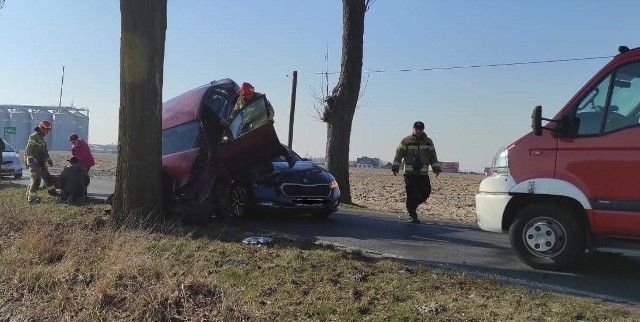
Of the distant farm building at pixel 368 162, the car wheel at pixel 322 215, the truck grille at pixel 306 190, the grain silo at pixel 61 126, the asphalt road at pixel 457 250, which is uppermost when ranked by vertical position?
the grain silo at pixel 61 126

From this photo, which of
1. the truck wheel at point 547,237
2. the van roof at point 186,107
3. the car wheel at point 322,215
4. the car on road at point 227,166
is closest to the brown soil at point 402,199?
the car wheel at point 322,215

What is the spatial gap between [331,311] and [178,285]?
53.1 inches

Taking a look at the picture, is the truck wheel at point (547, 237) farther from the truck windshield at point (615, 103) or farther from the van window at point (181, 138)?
the van window at point (181, 138)

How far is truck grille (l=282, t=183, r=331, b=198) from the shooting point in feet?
33.6

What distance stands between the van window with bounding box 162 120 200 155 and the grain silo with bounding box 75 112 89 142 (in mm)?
82475

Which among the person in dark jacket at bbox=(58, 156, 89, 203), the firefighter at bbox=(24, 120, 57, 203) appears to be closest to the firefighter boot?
the person in dark jacket at bbox=(58, 156, 89, 203)

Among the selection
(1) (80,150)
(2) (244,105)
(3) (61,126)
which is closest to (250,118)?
(2) (244,105)

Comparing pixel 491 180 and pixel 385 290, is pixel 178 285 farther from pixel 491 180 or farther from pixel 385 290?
pixel 491 180

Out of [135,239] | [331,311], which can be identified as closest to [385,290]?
[331,311]

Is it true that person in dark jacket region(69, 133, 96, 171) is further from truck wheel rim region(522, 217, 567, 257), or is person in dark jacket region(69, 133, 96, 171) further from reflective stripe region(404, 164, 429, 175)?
truck wheel rim region(522, 217, 567, 257)

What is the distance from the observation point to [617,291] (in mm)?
5656

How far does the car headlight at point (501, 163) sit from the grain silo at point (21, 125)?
74532mm

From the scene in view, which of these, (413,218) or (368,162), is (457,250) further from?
(368,162)

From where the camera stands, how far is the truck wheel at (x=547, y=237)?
6371 mm
